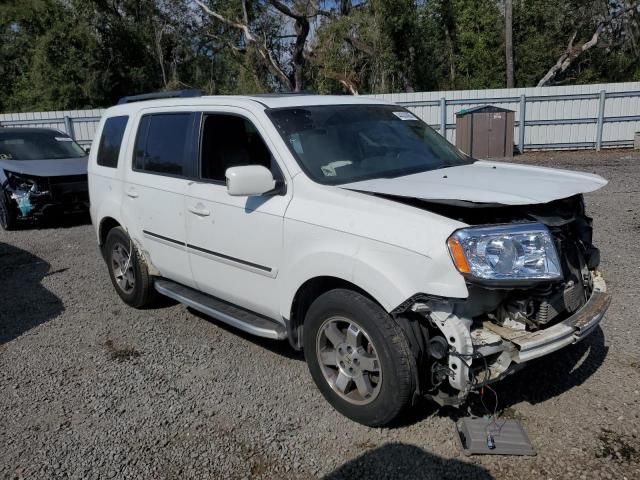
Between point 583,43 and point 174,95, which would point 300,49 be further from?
point 174,95

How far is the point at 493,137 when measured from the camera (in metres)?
15.9

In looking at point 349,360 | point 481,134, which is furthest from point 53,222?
point 481,134

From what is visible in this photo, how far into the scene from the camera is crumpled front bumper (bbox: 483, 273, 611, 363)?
2840mm

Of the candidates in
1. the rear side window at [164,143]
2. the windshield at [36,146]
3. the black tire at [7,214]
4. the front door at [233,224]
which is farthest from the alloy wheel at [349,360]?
the windshield at [36,146]

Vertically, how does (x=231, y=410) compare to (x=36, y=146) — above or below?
below

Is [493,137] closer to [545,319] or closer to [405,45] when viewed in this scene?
[405,45]

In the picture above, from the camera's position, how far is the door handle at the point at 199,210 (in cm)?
405

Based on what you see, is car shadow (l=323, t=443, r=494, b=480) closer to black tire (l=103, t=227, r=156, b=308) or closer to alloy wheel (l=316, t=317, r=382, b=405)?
alloy wheel (l=316, t=317, r=382, b=405)

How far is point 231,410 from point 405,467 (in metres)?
1.21

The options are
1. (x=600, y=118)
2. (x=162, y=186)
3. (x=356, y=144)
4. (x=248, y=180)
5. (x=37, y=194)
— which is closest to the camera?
(x=248, y=180)

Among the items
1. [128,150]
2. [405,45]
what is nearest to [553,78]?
[405,45]

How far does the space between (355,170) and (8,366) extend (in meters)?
3.13

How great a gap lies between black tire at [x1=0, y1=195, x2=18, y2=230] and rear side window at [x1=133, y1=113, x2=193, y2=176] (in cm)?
545

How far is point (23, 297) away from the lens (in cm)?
601
